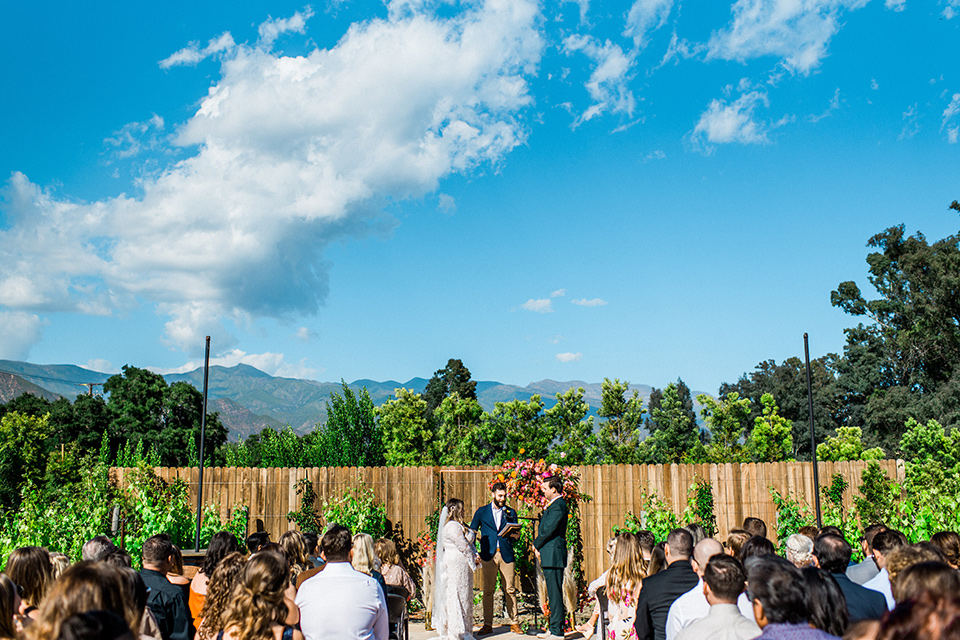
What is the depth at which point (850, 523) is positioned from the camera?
28.5 feet

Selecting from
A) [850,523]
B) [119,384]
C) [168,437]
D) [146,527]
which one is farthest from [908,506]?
[119,384]

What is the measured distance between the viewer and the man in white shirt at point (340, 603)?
3428 mm

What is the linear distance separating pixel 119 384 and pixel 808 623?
3542cm

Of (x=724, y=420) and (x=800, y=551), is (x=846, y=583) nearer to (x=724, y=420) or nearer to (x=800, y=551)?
(x=800, y=551)

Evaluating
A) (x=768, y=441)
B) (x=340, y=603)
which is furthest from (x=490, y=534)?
(x=768, y=441)

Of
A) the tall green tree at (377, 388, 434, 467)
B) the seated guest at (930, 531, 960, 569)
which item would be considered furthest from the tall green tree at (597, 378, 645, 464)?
the seated guest at (930, 531, 960, 569)

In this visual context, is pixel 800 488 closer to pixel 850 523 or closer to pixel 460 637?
pixel 850 523

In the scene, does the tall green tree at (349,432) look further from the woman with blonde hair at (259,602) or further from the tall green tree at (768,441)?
the tall green tree at (768,441)

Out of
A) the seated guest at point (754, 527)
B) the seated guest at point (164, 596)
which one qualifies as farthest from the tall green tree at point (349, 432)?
the seated guest at point (164, 596)

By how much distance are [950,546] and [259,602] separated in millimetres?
3934

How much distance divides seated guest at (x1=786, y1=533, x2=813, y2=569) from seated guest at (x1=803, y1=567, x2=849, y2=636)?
191 centimetres

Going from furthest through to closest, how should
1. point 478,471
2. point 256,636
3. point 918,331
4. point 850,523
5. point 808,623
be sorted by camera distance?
point 918,331 → point 478,471 → point 850,523 → point 256,636 → point 808,623

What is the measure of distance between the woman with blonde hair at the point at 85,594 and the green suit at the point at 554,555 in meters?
5.21

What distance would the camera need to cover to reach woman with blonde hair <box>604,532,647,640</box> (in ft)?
14.5
